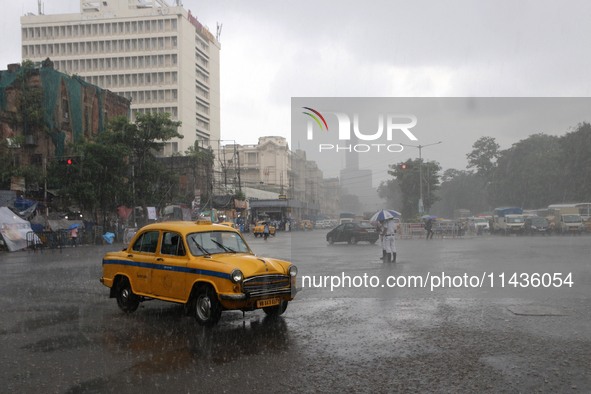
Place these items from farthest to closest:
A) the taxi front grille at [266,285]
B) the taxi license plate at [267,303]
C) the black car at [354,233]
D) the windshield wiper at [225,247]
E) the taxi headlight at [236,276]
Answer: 1. the black car at [354,233]
2. the windshield wiper at [225,247]
3. the taxi license plate at [267,303]
4. the taxi front grille at [266,285]
5. the taxi headlight at [236,276]

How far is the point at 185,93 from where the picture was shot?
91.8 meters

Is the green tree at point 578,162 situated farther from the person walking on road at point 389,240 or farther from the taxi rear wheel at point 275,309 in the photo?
the taxi rear wheel at point 275,309

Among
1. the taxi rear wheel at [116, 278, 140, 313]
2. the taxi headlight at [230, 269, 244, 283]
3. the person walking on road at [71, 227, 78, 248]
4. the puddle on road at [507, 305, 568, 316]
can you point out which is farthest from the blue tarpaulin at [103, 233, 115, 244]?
the puddle on road at [507, 305, 568, 316]

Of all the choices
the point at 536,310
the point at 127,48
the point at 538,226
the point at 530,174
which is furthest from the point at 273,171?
the point at 536,310

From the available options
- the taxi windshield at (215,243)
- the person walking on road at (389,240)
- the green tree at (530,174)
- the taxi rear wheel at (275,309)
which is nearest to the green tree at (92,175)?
the person walking on road at (389,240)

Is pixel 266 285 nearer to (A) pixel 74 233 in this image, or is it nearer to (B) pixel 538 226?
(A) pixel 74 233

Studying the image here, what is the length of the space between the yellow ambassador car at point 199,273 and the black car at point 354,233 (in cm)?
2175

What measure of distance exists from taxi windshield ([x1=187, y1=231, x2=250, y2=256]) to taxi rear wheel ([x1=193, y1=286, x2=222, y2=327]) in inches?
26.8

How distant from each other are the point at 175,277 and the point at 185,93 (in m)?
88.6

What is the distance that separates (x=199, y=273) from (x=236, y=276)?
0.68 m

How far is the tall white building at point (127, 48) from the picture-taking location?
89438mm

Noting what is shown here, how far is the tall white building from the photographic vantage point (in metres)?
89.4

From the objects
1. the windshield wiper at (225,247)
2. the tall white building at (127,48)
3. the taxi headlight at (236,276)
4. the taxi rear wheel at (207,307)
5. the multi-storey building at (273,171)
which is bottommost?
the taxi rear wheel at (207,307)

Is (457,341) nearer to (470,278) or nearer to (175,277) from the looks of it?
Answer: (175,277)
